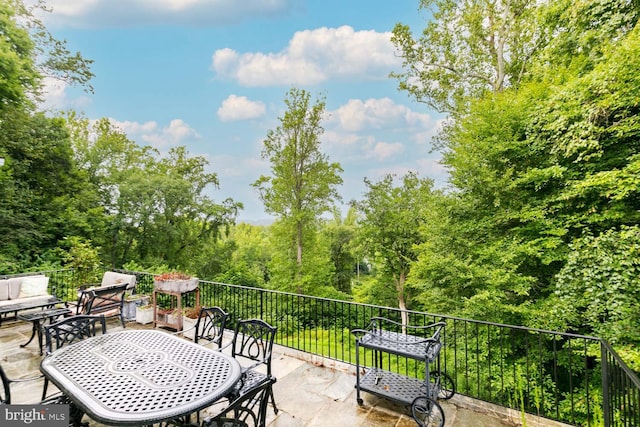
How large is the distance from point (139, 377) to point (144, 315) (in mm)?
3790

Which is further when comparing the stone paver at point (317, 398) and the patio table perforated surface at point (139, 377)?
the stone paver at point (317, 398)

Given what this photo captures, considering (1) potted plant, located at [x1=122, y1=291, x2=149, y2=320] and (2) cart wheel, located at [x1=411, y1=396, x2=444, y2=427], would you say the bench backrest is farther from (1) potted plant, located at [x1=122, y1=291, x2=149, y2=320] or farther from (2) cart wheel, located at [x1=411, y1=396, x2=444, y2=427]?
(2) cart wheel, located at [x1=411, y1=396, x2=444, y2=427]

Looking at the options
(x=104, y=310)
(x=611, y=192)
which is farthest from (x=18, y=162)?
(x=611, y=192)

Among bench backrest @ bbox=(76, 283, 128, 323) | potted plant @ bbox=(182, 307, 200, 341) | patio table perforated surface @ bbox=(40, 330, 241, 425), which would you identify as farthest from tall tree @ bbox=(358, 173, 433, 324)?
patio table perforated surface @ bbox=(40, 330, 241, 425)

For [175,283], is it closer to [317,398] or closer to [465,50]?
[317,398]

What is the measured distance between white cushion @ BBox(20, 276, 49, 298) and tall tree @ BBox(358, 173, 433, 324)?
35.9 feet

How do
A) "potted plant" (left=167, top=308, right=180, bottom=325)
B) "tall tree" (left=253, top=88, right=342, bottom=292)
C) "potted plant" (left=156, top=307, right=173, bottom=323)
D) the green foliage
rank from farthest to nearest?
"tall tree" (left=253, top=88, right=342, bottom=292)
"potted plant" (left=156, top=307, right=173, bottom=323)
"potted plant" (left=167, top=308, right=180, bottom=325)
the green foliage

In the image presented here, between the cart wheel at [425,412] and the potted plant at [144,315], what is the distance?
15.5ft

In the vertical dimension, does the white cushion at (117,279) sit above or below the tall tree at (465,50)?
below

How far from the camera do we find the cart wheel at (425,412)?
2.48 meters

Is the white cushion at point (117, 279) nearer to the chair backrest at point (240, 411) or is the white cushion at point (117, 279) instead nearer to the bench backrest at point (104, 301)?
the bench backrest at point (104, 301)

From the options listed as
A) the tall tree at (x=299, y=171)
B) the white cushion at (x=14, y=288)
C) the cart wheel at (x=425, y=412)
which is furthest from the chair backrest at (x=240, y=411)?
the tall tree at (x=299, y=171)

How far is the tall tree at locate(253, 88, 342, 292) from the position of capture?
13.2m

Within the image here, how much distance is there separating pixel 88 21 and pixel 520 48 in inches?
491
